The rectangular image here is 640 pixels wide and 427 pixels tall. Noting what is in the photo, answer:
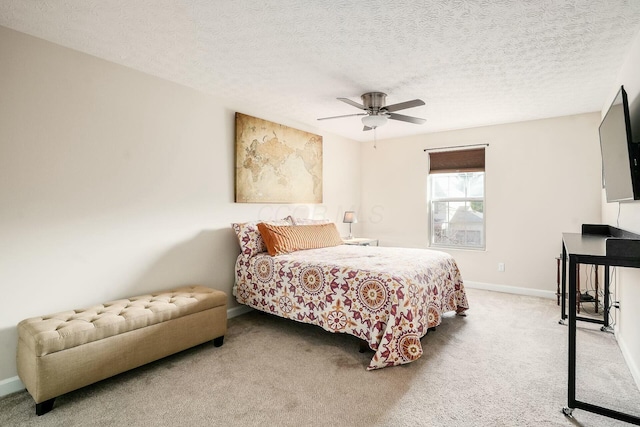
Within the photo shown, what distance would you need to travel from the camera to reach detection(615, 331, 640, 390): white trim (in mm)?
2214

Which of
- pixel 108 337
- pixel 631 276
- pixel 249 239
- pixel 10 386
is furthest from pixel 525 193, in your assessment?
pixel 10 386

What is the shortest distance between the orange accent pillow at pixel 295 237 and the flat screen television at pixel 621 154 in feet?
8.84

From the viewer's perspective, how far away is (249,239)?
11.9ft

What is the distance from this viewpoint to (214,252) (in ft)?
11.9

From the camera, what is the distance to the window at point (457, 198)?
16.6 ft

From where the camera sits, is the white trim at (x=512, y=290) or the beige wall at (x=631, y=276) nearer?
the beige wall at (x=631, y=276)

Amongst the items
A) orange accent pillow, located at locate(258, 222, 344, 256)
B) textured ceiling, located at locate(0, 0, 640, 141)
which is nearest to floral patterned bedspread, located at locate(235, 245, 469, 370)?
orange accent pillow, located at locate(258, 222, 344, 256)

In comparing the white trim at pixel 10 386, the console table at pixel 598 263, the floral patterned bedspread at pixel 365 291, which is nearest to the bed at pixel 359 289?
the floral patterned bedspread at pixel 365 291

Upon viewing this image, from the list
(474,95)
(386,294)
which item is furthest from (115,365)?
(474,95)

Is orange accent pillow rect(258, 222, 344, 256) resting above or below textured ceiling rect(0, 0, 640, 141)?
below

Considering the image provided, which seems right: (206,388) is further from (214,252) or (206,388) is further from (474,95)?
(474,95)

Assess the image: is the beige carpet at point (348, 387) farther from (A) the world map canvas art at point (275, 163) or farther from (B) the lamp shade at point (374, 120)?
(B) the lamp shade at point (374, 120)

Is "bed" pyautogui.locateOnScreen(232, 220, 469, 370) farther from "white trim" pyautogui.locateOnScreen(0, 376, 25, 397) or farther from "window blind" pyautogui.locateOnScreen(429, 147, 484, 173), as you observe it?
"window blind" pyautogui.locateOnScreen(429, 147, 484, 173)

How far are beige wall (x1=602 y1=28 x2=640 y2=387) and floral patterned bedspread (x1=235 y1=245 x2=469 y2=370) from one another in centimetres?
Answer: 131
